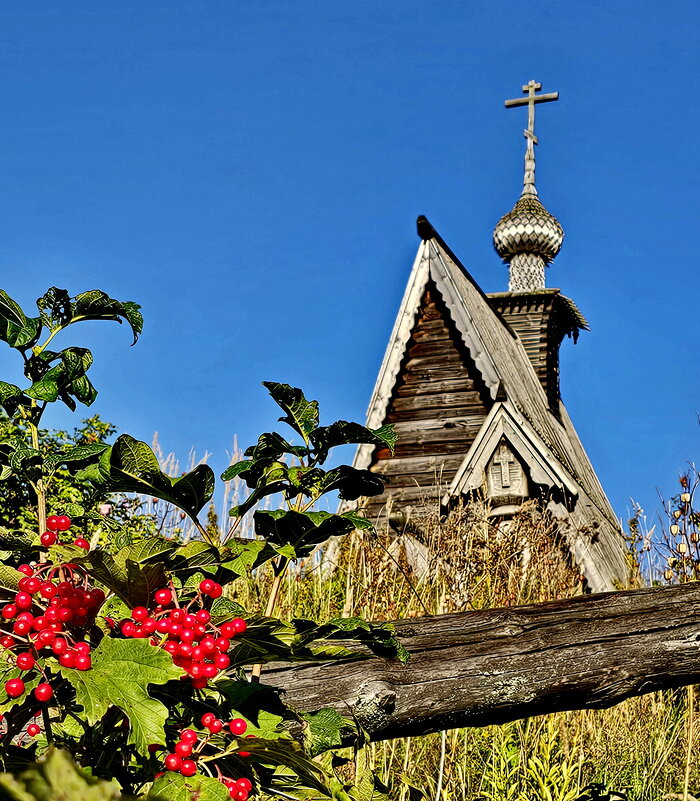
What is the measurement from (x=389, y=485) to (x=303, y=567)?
15.5ft

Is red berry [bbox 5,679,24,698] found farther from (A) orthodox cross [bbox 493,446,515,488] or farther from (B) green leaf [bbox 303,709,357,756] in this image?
(A) orthodox cross [bbox 493,446,515,488]

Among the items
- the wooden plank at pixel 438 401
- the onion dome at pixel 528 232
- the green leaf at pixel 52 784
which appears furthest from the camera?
the onion dome at pixel 528 232

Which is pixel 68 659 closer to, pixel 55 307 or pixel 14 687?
pixel 14 687

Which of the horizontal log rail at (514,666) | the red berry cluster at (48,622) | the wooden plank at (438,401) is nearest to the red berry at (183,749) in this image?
the red berry cluster at (48,622)

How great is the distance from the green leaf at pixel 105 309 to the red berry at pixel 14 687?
2.14 feet

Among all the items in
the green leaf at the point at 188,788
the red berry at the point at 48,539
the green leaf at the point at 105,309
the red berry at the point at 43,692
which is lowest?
the green leaf at the point at 188,788

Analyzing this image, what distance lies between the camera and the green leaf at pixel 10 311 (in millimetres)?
1500

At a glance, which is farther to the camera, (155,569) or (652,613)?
(652,613)

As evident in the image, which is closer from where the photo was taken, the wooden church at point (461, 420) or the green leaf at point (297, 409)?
the green leaf at point (297, 409)

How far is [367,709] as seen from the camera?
102 inches

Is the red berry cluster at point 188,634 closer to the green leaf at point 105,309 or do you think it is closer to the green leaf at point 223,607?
the green leaf at point 223,607

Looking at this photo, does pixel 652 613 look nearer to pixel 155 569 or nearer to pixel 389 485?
pixel 155 569

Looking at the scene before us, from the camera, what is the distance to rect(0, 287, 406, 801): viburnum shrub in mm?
1255

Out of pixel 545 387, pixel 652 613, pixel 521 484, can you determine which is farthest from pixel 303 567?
pixel 545 387
